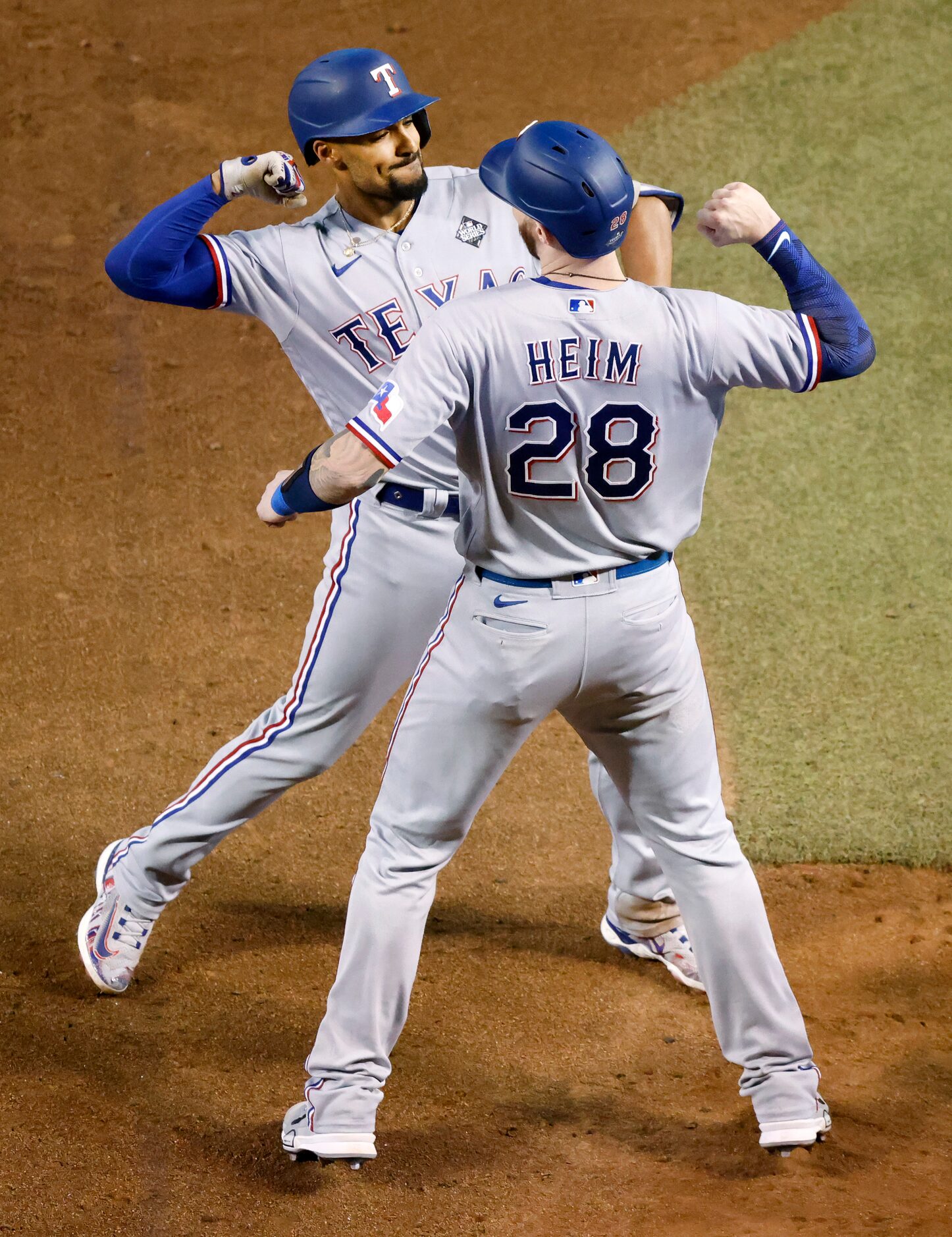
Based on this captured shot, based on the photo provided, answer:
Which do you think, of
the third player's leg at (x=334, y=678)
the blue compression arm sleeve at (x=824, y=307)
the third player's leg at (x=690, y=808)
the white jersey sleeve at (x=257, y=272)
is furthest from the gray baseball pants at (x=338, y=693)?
the blue compression arm sleeve at (x=824, y=307)

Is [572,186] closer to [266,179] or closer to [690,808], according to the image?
[266,179]

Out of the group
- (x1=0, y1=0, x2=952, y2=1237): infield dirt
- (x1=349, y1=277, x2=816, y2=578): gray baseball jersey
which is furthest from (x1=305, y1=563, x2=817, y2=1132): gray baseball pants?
(x1=0, y1=0, x2=952, y2=1237): infield dirt

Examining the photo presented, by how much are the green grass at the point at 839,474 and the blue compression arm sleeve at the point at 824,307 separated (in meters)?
1.90

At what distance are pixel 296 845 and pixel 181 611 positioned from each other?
1270mm

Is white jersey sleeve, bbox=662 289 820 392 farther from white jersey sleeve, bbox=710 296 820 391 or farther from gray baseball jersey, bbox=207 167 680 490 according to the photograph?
gray baseball jersey, bbox=207 167 680 490

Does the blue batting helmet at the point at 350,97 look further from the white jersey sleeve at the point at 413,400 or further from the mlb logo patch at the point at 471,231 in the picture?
the white jersey sleeve at the point at 413,400

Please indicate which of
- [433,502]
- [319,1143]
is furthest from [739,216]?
[319,1143]

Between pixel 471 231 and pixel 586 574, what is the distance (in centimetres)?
96

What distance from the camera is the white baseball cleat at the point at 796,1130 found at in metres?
2.88

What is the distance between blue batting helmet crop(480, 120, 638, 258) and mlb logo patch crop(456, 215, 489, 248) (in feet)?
2.16

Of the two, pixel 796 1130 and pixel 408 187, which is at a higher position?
pixel 408 187

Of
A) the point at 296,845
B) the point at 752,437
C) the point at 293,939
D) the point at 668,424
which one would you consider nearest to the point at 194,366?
the point at 752,437

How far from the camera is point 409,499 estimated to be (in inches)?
125

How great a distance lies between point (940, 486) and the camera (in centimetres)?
556
